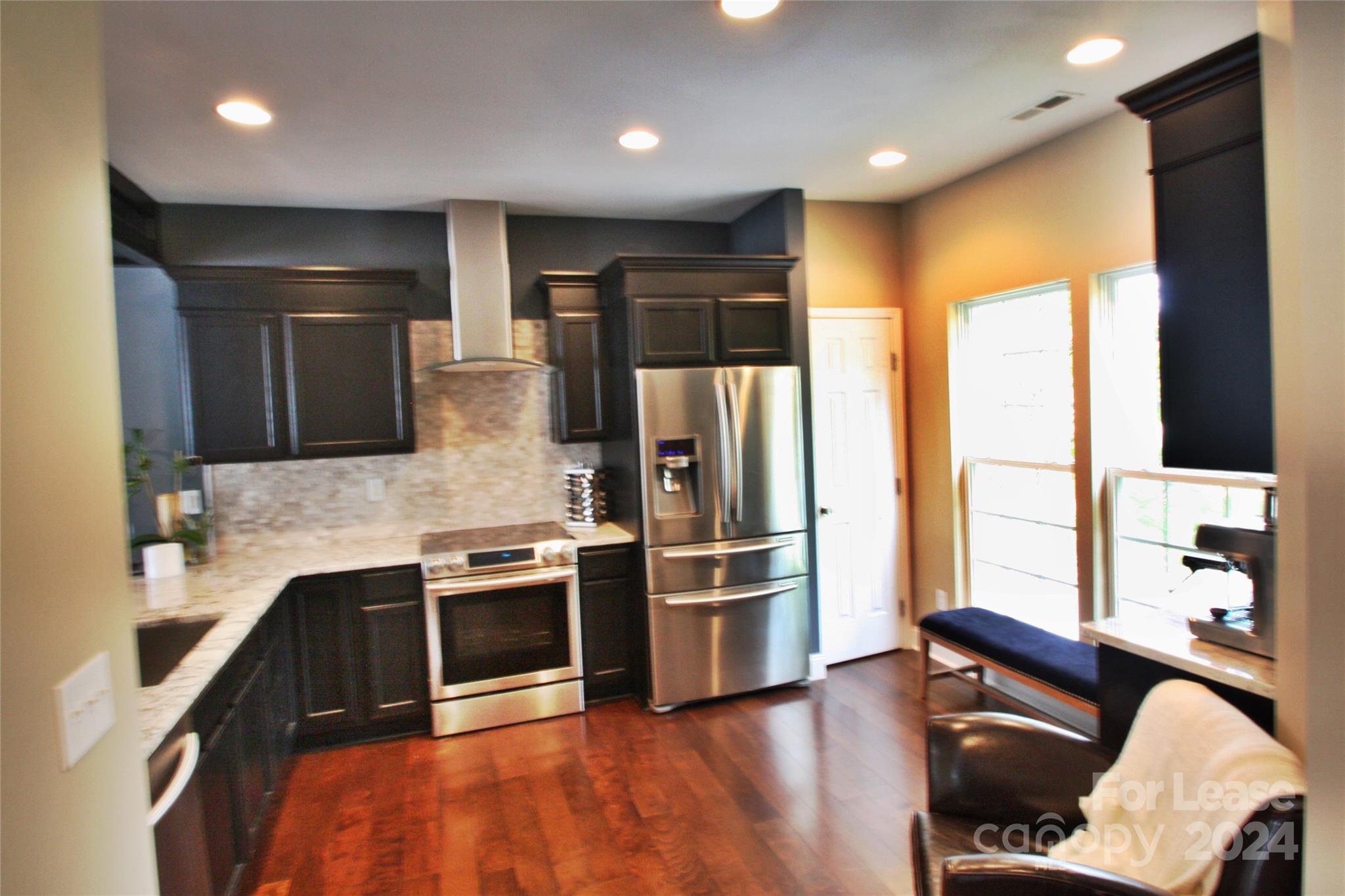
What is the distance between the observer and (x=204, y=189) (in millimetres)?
3391

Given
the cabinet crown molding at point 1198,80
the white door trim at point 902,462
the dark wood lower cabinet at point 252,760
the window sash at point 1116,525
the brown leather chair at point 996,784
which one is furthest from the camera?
the white door trim at point 902,462

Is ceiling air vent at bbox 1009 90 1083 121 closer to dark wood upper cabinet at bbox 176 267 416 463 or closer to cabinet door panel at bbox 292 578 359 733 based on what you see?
dark wood upper cabinet at bbox 176 267 416 463

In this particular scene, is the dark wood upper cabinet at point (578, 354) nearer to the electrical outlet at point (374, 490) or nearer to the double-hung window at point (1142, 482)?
the electrical outlet at point (374, 490)

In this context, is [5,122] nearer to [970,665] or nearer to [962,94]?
[962,94]

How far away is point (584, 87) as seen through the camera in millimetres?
2494

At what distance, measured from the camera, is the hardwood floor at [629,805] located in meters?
2.41

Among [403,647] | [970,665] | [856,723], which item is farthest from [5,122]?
[970,665]

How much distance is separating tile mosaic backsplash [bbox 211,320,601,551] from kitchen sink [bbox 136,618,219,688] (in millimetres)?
1360

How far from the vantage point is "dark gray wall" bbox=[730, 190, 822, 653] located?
3.95 metres

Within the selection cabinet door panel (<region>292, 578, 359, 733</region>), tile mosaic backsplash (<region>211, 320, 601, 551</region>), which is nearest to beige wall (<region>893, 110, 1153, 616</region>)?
tile mosaic backsplash (<region>211, 320, 601, 551</region>)

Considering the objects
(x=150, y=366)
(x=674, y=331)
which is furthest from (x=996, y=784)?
(x=150, y=366)

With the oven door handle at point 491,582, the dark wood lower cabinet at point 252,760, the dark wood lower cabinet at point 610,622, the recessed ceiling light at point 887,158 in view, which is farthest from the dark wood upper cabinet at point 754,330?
the dark wood lower cabinet at point 252,760

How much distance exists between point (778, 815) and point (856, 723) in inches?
36.3

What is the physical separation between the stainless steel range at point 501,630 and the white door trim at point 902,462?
2.03 metres
